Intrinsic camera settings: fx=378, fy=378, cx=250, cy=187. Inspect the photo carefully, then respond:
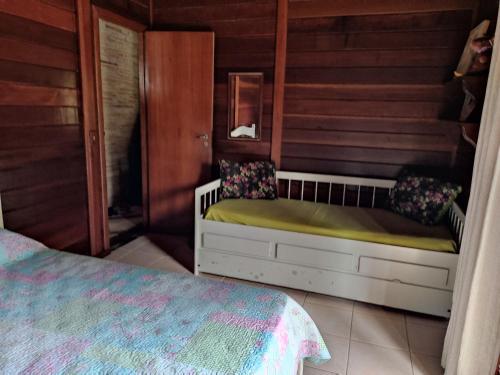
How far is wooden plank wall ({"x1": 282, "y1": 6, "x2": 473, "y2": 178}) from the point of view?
2877mm

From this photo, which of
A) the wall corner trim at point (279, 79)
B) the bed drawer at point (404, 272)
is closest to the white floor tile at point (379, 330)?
the bed drawer at point (404, 272)

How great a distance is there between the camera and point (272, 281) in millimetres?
2750

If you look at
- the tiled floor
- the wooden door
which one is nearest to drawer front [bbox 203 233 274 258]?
the tiled floor

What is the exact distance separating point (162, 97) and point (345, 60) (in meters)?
1.66

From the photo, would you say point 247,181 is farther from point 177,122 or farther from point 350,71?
point 350,71

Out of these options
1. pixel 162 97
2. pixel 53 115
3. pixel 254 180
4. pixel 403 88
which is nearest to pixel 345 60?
pixel 403 88

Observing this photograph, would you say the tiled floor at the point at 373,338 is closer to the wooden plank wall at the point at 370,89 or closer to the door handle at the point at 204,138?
the wooden plank wall at the point at 370,89

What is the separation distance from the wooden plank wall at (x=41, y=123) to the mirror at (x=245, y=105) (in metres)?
1.30

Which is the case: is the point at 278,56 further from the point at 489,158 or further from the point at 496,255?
the point at 496,255

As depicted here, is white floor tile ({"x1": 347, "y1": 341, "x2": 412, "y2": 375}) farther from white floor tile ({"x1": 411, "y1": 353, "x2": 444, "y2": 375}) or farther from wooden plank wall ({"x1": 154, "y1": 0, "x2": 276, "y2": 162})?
wooden plank wall ({"x1": 154, "y1": 0, "x2": 276, "y2": 162})

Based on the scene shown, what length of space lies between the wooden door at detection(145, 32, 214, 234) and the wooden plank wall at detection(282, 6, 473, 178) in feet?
2.48

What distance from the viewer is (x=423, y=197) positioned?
8.67 ft

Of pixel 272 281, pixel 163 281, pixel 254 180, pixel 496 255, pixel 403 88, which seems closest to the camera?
pixel 496 255

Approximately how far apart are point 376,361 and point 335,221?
97 cm
